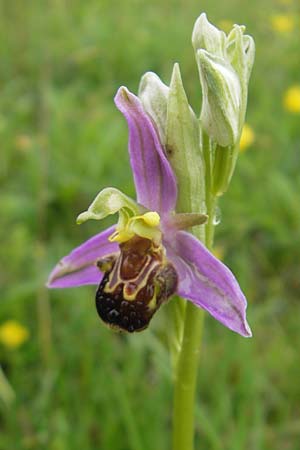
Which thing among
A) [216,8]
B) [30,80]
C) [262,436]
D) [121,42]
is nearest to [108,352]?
[262,436]

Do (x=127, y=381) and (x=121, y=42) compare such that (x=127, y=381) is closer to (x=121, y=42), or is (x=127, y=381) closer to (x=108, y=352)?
(x=108, y=352)

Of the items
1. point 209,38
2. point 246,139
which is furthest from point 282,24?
point 209,38

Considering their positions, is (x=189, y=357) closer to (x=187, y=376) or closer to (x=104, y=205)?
(x=187, y=376)

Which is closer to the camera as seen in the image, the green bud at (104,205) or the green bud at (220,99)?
the green bud at (220,99)

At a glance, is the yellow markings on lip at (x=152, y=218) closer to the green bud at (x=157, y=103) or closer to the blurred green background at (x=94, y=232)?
the green bud at (x=157, y=103)

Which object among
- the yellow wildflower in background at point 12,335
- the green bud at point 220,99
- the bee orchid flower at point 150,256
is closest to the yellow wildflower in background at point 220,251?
the yellow wildflower in background at point 12,335

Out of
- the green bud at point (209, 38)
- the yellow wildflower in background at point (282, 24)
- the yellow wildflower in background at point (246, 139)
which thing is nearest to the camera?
the green bud at point (209, 38)
